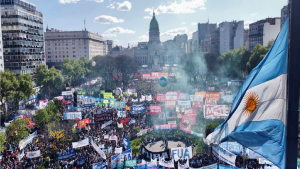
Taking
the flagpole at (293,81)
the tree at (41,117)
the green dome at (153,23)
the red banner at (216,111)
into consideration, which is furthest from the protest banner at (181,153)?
the green dome at (153,23)

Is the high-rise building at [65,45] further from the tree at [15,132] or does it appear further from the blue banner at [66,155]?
the blue banner at [66,155]

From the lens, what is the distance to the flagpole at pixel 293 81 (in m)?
4.99

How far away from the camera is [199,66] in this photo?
70.7m

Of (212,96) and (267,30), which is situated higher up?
(267,30)

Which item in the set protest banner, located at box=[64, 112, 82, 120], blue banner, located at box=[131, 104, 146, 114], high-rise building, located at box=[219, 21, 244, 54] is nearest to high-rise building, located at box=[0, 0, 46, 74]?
protest banner, located at box=[64, 112, 82, 120]

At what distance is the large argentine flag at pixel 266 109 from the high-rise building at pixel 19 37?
52325 millimetres

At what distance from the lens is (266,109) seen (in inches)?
241

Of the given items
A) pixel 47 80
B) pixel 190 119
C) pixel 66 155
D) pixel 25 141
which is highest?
pixel 47 80

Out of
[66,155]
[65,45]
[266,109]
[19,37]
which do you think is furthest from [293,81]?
[65,45]

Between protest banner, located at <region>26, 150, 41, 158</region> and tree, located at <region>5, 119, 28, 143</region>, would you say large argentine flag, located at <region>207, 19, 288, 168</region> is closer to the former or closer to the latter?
protest banner, located at <region>26, 150, 41, 158</region>

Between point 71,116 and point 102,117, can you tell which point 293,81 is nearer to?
point 102,117

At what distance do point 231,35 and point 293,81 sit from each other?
104m

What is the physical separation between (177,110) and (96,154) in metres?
11.6

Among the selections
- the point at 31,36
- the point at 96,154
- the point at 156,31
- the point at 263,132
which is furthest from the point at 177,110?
the point at 156,31
